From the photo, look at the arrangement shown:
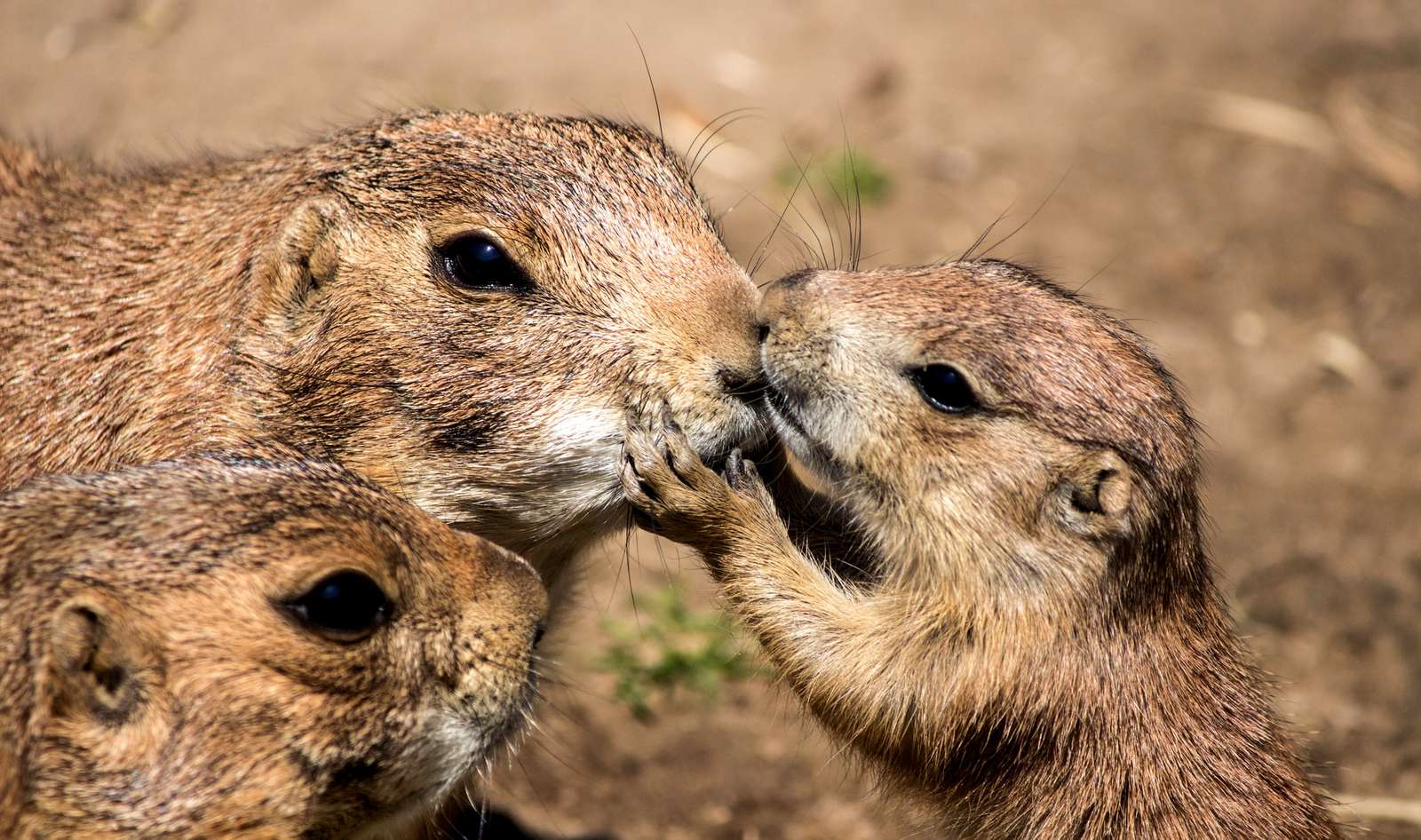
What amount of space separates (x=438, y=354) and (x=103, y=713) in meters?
1.40

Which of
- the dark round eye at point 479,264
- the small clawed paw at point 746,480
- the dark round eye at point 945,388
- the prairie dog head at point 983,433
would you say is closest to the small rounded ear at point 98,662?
the dark round eye at point 479,264

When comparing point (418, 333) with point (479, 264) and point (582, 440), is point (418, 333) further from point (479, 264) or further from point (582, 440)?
point (582, 440)

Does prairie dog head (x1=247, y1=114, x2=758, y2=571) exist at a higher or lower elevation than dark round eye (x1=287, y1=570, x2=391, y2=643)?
higher

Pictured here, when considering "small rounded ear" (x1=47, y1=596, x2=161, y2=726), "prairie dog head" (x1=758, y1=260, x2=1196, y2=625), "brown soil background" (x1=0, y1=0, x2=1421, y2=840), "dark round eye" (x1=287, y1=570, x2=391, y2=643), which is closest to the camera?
"small rounded ear" (x1=47, y1=596, x2=161, y2=726)

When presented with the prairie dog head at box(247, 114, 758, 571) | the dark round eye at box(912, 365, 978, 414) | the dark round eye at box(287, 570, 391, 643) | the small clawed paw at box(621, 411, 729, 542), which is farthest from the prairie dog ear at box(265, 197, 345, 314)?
the dark round eye at box(912, 365, 978, 414)

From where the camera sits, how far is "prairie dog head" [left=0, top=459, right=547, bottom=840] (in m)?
3.19

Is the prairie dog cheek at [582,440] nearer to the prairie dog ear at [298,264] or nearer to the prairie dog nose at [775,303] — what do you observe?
the prairie dog nose at [775,303]

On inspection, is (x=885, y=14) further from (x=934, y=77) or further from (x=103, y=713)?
(x=103, y=713)

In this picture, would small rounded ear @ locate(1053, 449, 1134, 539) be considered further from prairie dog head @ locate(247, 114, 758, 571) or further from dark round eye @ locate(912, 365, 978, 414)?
prairie dog head @ locate(247, 114, 758, 571)

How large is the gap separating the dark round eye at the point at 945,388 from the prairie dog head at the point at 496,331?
1.69 feet

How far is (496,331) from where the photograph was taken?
4227mm

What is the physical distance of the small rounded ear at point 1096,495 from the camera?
413 cm

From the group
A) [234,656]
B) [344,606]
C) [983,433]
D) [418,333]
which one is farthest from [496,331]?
[983,433]

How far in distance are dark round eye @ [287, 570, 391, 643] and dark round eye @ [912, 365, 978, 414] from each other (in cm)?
170
